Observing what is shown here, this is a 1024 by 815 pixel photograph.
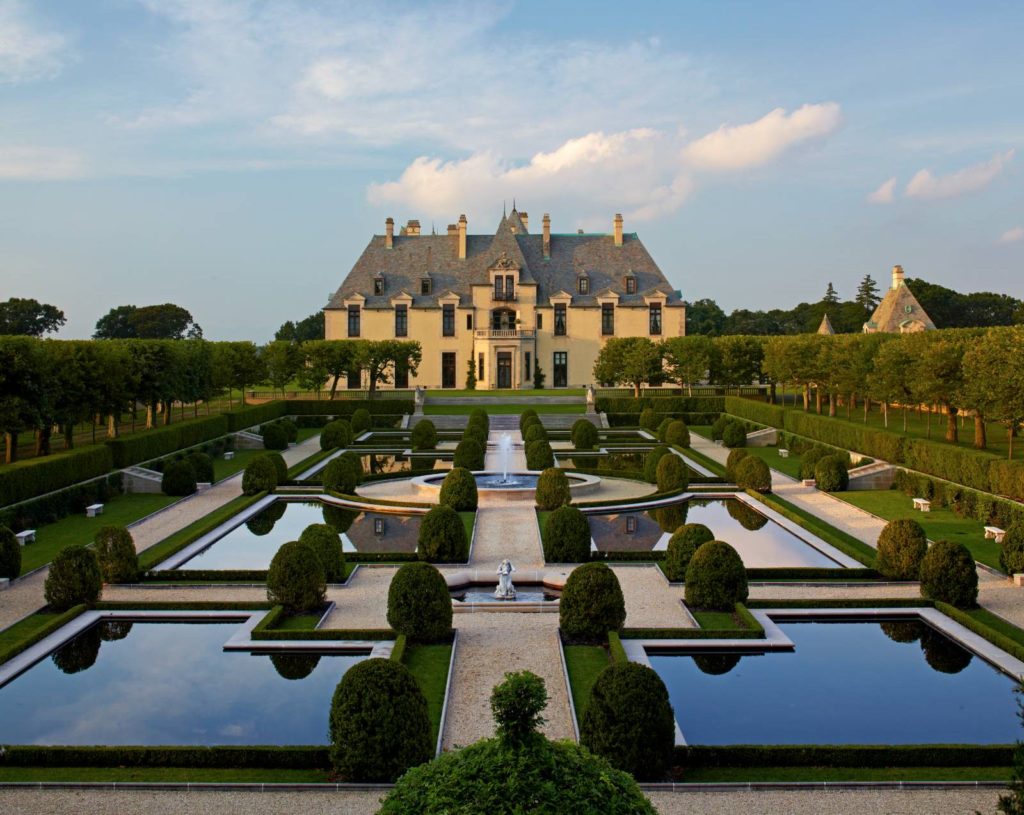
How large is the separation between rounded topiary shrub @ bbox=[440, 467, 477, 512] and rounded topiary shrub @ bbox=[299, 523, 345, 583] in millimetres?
6565

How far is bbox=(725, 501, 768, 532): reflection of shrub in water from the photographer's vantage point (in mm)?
23734

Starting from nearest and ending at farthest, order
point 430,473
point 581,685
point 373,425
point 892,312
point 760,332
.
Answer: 1. point 581,685
2. point 430,473
3. point 373,425
4. point 892,312
5. point 760,332

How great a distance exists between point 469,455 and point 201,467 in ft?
27.5

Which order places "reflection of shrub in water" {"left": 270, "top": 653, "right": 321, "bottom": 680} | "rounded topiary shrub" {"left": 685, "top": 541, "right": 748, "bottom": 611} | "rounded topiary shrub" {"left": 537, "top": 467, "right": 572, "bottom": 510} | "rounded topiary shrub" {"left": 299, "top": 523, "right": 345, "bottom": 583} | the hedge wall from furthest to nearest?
"rounded topiary shrub" {"left": 537, "top": 467, "right": 572, "bottom": 510}
the hedge wall
"rounded topiary shrub" {"left": 299, "top": 523, "right": 345, "bottom": 583}
"rounded topiary shrub" {"left": 685, "top": 541, "right": 748, "bottom": 611}
"reflection of shrub in water" {"left": 270, "top": 653, "right": 321, "bottom": 680}

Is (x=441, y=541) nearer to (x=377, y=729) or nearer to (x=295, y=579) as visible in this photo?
(x=295, y=579)

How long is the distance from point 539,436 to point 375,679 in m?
25.9

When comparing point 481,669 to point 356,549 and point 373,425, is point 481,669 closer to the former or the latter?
point 356,549

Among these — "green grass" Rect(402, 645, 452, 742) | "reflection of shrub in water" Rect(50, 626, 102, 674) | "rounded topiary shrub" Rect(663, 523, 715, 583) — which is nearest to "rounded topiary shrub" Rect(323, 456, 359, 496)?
"rounded topiary shrub" Rect(663, 523, 715, 583)

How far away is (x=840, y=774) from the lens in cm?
1001

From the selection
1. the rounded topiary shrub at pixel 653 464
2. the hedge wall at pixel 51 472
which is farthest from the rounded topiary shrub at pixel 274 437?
the rounded topiary shrub at pixel 653 464

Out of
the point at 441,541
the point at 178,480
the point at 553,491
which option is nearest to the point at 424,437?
the point at 178,480

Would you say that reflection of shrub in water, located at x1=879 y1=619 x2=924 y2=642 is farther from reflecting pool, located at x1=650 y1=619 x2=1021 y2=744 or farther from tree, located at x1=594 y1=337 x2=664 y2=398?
tree, located at x1=594 y1=337 x2=664 y2=398

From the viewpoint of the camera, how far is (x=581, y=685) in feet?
40.4

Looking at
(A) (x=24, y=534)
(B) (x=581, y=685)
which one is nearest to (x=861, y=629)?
(B) (x=581, y=685)
